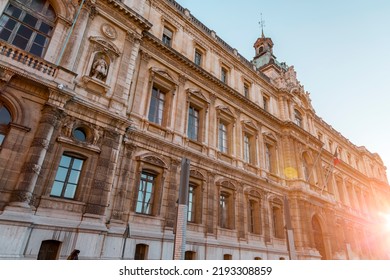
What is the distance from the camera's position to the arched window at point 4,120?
877 centimetres

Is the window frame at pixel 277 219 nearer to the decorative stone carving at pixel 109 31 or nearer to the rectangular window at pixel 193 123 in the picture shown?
the rectangular window at pixel 193 123

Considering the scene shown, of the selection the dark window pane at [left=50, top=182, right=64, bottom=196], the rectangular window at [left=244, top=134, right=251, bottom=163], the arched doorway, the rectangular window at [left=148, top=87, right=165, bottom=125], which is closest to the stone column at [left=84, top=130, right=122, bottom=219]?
the dark window pane at [left=50, top=182, right=64, bottom=196]

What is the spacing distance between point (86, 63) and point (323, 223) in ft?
73.0

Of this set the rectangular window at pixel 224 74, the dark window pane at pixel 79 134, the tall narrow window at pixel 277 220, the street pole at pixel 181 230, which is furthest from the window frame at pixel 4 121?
the tall narrow window at pixel 277 220

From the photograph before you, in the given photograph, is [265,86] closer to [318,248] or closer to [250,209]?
[250,209]

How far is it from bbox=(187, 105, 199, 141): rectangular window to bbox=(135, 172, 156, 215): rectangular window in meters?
4.22

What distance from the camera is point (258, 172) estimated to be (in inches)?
727

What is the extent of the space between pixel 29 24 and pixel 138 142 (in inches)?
281

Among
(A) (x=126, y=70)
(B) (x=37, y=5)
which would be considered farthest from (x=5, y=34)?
(A) (x=126, y=70)

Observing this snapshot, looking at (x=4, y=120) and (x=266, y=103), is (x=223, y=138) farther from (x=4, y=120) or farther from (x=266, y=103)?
(x=4, y=120)

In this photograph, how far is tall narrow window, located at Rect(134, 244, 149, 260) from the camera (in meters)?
10.7

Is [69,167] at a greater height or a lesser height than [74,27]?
lesser

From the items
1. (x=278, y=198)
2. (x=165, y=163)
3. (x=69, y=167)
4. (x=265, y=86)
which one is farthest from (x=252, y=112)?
(x=69, y=167)

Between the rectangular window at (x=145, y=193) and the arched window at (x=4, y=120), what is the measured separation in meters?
5.82
